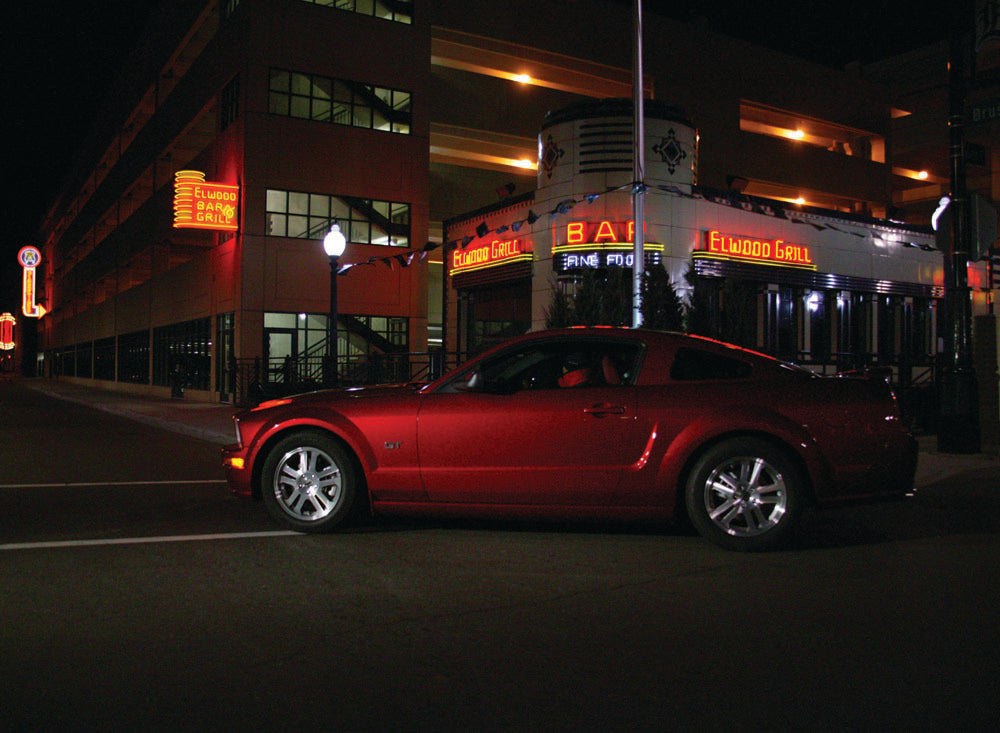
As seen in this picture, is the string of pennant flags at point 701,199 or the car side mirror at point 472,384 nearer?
the car side mirror at point 472,384

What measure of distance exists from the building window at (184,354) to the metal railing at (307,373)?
4.83m

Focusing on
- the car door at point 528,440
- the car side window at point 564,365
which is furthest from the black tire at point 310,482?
the car side window at point 564,365

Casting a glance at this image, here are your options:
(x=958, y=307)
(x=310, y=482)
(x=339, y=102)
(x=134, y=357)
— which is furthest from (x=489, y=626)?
(x=134, y=357)

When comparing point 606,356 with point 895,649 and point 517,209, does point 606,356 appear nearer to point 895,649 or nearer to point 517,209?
point 895,649

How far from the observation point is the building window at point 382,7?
31.2m

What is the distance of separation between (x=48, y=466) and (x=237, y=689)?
9253mm

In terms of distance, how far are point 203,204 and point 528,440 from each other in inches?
994

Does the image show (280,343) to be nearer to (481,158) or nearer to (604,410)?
(481,158)

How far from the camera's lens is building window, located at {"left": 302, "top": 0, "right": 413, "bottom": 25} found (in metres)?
31.2

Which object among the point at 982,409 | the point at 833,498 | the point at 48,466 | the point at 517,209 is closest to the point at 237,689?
the point at 833,498

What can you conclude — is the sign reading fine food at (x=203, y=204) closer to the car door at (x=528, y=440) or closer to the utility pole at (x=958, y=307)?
the utility pole at (x=958, y=307)

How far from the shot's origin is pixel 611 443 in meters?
6.34

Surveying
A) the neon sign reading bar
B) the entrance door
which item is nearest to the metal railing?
the entrance door

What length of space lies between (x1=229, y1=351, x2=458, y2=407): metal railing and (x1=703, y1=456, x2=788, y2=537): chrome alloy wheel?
488 inches
